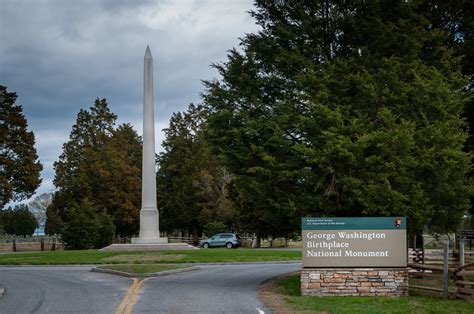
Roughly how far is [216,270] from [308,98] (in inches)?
421

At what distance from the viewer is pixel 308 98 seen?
61.7 ft

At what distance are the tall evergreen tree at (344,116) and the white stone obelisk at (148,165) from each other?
20266mm

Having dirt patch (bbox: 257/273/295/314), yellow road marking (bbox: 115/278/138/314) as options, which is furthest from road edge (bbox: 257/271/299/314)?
yellow road marking (bbox: 115/278/138/314)

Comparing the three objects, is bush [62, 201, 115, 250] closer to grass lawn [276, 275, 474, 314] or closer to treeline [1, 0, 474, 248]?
treeline [1, 0, 474, 248]

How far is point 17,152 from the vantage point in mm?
53938

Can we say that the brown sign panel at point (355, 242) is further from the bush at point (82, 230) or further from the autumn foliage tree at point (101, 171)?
the autumn foliage tree at point (101, 171)

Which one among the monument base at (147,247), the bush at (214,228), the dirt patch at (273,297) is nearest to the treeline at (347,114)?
the dirt patch at (273,297)

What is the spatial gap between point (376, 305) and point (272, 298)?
9.52ft

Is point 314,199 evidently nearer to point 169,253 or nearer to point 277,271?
point 277,271

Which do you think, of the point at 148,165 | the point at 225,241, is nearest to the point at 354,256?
the point at 148,165

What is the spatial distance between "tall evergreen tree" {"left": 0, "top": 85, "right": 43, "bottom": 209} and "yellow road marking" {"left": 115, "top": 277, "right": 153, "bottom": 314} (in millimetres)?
36001

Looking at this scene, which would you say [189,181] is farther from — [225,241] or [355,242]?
[355,242]

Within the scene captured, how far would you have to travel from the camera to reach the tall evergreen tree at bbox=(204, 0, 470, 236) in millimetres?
17516

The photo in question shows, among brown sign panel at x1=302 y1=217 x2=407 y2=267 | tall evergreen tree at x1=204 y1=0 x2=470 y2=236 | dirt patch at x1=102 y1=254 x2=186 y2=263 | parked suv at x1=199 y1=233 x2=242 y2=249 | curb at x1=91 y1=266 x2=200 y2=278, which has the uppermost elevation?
tall evergreen tree at x1=204 y1=0 x2=470 y2=236
